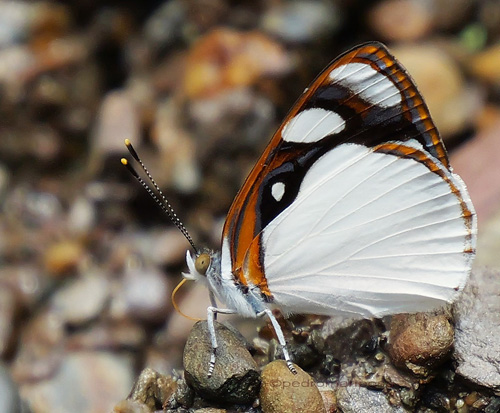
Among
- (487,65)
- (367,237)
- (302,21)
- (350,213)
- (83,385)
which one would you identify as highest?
(302,21)

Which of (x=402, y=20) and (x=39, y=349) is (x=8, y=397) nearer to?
(x=39, y=349)

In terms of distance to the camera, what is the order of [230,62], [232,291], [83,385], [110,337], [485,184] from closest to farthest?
[232,291] → [485,184] → [83,385] → [110,337] → [230,62]

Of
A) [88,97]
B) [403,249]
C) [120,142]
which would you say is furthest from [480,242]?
[88,97]

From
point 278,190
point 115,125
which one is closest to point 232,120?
point 115,125

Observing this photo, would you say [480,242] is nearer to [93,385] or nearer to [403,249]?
[403,249]

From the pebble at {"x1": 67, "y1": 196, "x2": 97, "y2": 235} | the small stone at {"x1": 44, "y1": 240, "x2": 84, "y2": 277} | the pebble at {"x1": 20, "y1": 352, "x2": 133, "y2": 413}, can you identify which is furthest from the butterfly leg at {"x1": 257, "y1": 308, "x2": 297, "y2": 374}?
the pebble at {"x1": 67, "y1": 196, "x2": 97, "y2": 235}

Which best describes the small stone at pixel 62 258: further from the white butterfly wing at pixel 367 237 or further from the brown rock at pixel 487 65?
the brown rock at pixel 487 65
